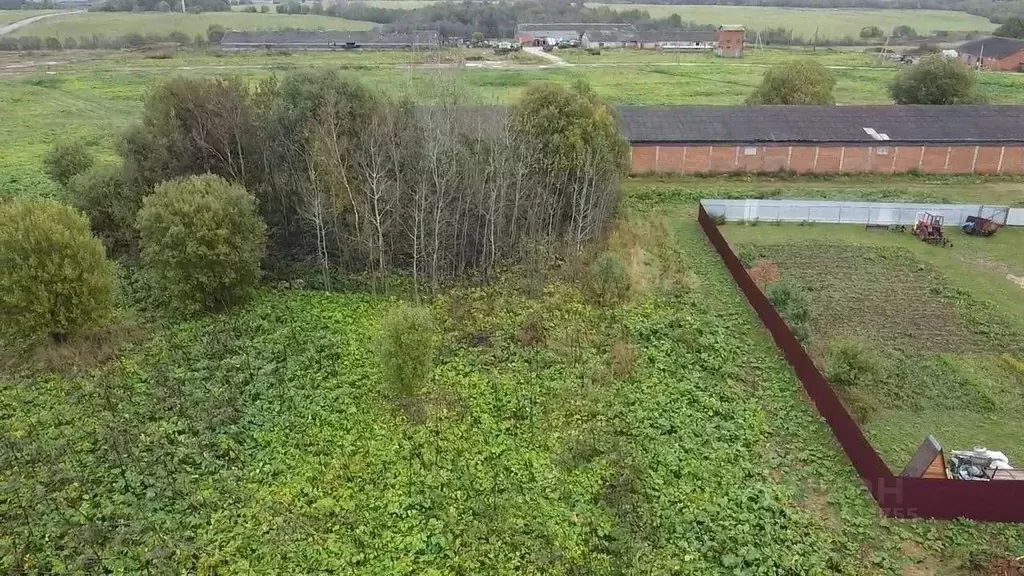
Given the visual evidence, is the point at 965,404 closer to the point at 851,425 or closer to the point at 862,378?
the point at 862,378

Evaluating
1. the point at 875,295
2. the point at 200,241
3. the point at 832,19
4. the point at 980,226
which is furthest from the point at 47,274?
the point at 832,19

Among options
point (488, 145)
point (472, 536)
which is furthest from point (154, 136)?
point (472, 536)

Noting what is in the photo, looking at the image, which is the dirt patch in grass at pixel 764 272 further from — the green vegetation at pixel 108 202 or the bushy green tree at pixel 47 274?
the green vegetation at pixel 108 202

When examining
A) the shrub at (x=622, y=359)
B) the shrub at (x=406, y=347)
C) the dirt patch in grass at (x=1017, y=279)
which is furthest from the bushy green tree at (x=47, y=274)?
the dirt patch in grass at (x=1017, y=279)

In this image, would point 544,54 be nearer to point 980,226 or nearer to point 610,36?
point 610,36

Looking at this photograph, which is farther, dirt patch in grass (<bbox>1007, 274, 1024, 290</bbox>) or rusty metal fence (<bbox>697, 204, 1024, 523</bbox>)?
dirt patch in grass (<bbox>1007, 274, 1024, 290</bbox>)

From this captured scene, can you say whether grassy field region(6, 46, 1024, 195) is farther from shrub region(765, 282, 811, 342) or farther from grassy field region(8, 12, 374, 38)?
shrub region(765, 282, 811, 342)

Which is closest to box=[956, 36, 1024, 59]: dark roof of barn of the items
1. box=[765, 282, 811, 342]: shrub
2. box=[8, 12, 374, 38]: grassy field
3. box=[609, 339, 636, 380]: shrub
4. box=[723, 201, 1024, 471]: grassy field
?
box=[723, 201, 1024, 471]: grassy field
